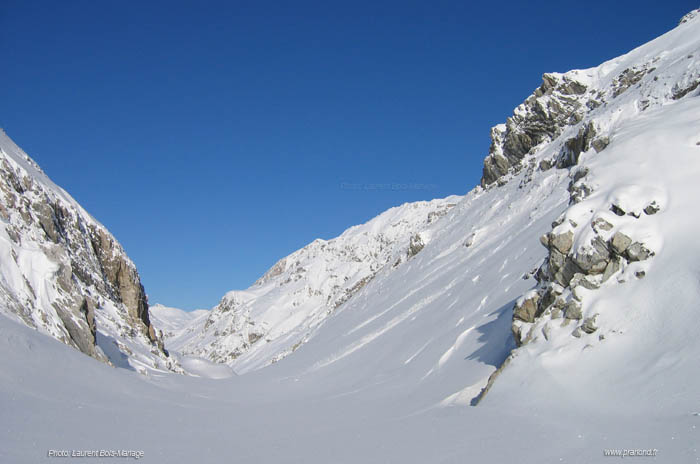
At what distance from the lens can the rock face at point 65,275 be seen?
18828 millimetres

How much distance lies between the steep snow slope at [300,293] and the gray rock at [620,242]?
86.2 meters

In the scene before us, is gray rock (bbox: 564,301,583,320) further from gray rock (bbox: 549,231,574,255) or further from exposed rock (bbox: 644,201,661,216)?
exposed rock (bbox: 644,201,661,216)

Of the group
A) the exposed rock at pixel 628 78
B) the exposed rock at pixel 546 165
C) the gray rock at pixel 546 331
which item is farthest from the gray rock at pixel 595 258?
the exposed rock at pixel 628 78

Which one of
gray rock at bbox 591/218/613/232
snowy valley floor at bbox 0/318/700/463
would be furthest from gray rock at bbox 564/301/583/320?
snowy valley floor at bbox 0/318/700/463

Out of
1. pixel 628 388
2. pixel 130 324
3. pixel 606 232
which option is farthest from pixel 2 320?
pixel 130 324

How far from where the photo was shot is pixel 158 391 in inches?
589

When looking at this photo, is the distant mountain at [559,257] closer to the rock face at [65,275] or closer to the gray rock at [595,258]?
the gray rock at [595,258]

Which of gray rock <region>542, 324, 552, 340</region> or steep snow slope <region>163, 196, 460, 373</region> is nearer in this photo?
gray rock <region>542, 324, 552, 340</region>

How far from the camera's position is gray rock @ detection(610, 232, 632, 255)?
10211 millimetres

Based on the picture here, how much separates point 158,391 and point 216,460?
331 inches

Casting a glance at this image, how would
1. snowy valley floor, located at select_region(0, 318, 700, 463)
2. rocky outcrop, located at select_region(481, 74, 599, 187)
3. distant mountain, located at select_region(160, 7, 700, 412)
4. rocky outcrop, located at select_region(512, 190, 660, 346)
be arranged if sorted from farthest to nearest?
rocky outcrop, located at select_region(481, 74, 599, 187)
rocky outcrop, located at select_region(512, 190, 660, 346)
distant mountain, located at select_region(160, 7, 700, 412)
snowy valley floor, located at select_region(0, 318, 700, 463)

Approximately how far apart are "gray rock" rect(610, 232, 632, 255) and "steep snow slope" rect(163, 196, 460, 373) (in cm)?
8617

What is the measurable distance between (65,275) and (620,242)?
2193 cm

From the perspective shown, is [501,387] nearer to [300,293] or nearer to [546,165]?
[546,165]
